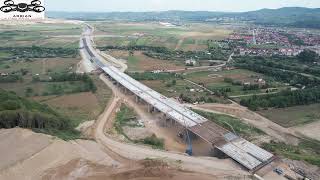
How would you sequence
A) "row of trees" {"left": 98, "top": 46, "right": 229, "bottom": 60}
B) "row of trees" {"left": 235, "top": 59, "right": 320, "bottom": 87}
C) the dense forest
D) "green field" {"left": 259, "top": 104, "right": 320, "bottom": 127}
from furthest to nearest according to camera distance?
"row of trees" {"left": 98, "top": 46, "right": 229, "bottom": 60}
"row of trees" {"left": 235, "top": 59, "right": 320, "bottom": 87}
"green field" {"left": 259, "top": 104, "right": 320, "bottom": 127}
the dense forest

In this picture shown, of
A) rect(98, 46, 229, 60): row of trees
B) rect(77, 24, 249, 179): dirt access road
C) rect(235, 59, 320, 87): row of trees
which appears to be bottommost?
rect(77, 24, 249, 179): dirt access road

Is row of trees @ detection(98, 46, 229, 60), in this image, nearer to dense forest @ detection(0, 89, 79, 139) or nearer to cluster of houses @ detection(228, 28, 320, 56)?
cluster of houses @ detection(228, 28, 320, 56)

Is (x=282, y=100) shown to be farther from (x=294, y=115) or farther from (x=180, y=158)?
(x=180, y=158)

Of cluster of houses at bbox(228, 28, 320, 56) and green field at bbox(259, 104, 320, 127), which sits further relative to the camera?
cluster of houses at bbox(228, 28, 320, 56)

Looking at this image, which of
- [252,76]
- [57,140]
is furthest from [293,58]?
[57,140]

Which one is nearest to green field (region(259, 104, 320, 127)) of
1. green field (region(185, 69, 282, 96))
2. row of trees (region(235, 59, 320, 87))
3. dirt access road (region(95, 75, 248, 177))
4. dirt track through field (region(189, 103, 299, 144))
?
dirt track through field (region(189, 103, 299, 144))

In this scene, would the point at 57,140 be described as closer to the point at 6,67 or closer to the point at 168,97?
the point at 168,97
